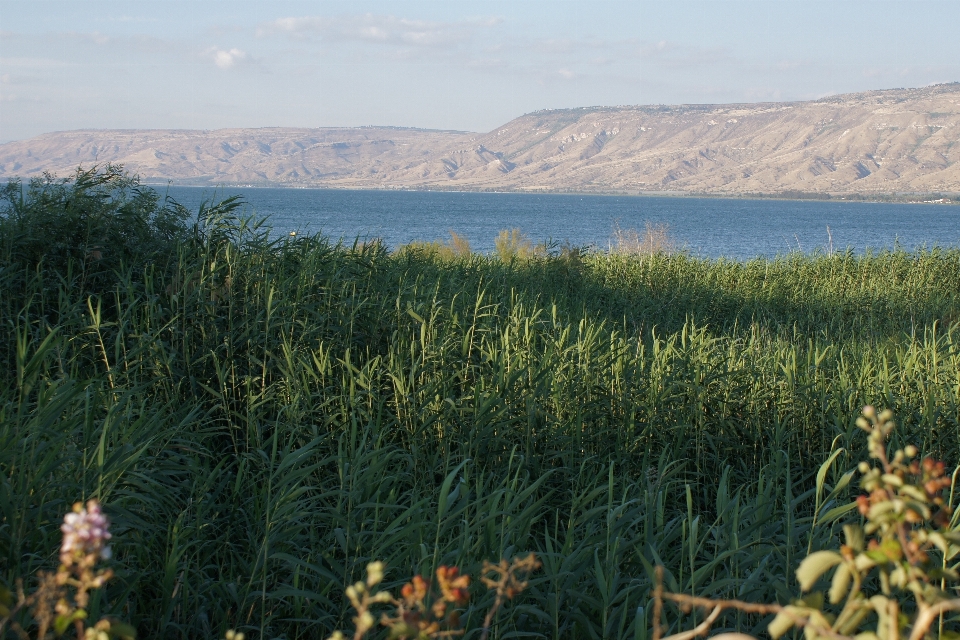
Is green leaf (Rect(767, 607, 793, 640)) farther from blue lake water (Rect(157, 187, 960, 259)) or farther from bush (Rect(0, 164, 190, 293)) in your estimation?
blue lake water (Rect(157, 187, 960, 259))

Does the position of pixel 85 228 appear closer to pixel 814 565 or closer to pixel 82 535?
pixel 82 535

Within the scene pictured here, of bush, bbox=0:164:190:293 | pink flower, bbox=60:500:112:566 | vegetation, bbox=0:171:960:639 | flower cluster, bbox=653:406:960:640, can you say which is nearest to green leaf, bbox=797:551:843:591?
flower cluster, bbox=653:406:960:640

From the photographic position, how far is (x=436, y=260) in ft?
41.3

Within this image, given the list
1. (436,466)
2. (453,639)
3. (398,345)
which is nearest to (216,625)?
(453,639)

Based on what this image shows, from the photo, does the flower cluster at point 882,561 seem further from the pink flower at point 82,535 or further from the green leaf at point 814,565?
the pink flower at point 82,535

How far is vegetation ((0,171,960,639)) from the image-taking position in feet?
11.6

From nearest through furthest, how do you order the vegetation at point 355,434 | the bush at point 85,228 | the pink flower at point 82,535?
1. the pink flower at point 82,535
2. the vegetation at point 355,434
3. the bush at point 85,228

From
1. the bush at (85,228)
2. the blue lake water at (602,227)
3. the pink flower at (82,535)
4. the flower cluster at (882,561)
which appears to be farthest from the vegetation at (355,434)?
the pink flower at (82,535)

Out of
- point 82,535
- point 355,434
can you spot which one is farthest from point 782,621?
point 355,434

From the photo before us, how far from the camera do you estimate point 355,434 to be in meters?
4.61

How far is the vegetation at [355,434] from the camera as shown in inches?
139

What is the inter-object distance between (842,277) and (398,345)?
1059 cm

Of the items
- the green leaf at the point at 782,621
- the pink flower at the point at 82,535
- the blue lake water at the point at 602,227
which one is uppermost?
the pink flower at the point at 82,535

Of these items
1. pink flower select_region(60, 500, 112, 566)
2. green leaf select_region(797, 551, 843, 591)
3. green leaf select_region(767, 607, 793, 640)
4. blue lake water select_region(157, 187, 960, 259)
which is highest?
pink flower select_region(60, 500, 112, 566)
